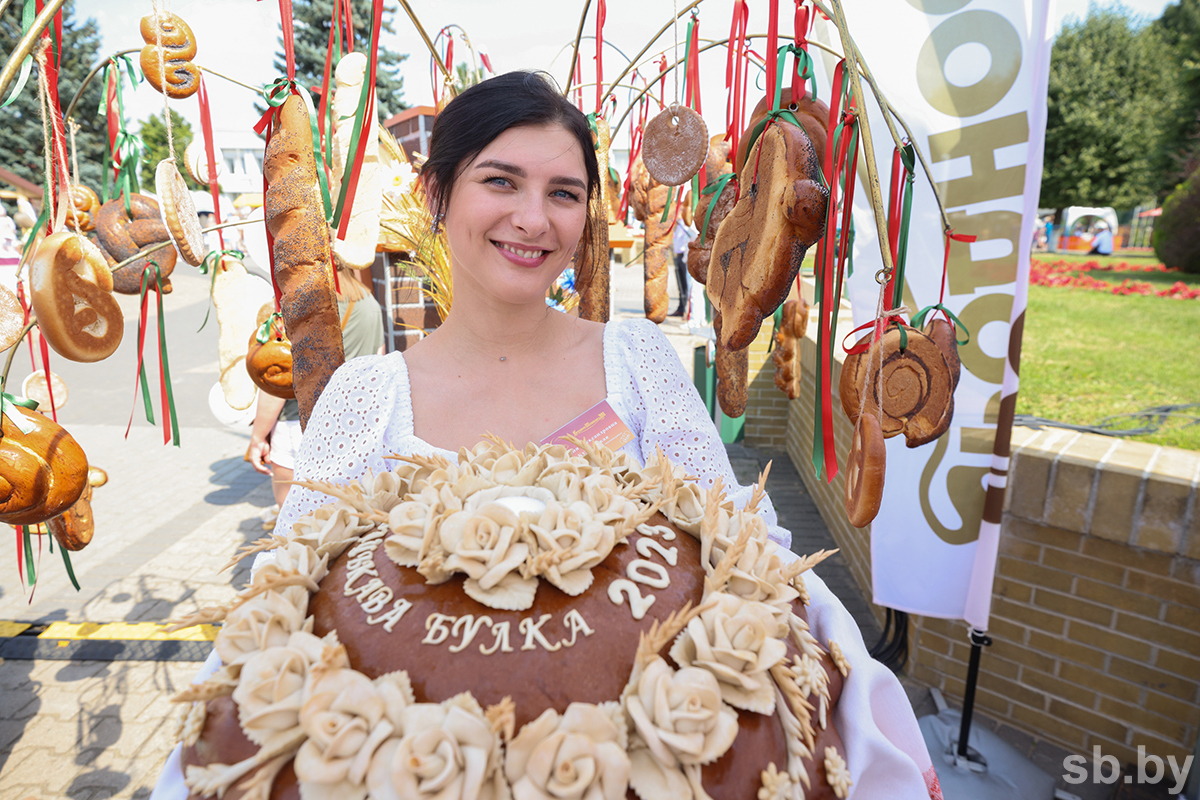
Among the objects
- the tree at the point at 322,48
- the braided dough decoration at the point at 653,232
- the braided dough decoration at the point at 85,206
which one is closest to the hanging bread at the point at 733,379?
the braided dough decoration at the point at 653,232

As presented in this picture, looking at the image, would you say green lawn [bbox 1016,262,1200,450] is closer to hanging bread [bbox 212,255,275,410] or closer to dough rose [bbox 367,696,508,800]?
dough rose [bbox 367,696,508,800]

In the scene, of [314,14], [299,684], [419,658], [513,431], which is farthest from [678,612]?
[314,14]

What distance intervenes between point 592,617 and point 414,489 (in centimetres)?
36

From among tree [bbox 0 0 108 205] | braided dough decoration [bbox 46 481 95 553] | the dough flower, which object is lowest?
braided dough decoration [bbox 46 481 95 553]

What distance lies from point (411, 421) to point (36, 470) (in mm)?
760

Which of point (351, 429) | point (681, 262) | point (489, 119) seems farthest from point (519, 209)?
point (681, 262)

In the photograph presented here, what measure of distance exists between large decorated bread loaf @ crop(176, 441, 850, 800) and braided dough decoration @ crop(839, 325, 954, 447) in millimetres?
362

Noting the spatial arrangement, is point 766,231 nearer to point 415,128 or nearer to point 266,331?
point 266,331

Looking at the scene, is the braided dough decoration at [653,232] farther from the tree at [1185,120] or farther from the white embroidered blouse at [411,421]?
the tree at [1185,120]

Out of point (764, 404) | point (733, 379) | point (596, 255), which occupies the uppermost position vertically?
point (596, 255)

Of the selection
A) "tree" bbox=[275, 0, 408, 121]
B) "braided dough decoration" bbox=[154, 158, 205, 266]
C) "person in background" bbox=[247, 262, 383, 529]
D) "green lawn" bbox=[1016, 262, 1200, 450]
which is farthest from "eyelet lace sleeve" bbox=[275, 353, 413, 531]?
"tree" bbox=[275, 0, 408, 121]

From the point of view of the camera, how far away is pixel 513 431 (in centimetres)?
133

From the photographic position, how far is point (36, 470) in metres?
1.29

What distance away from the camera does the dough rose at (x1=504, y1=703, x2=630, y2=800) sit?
584mm
